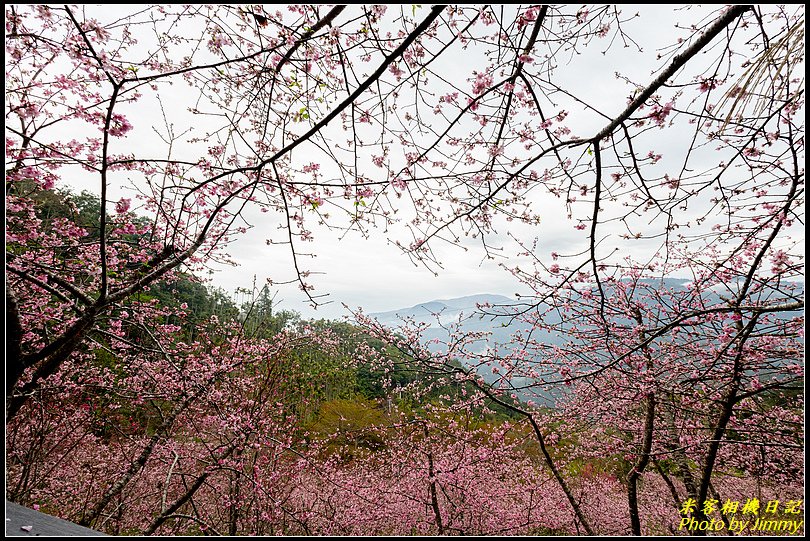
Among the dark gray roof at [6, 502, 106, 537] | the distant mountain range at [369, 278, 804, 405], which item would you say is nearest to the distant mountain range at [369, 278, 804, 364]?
the distant mountain range at [369, 278, 804, 405]

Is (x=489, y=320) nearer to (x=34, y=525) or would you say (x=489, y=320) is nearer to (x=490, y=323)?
(x=490, y=323)

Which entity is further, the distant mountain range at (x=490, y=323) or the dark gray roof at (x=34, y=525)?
the distant mountain range at (x=490, y=323)

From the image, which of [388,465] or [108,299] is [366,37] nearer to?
[108,299]

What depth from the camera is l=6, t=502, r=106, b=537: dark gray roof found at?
88 cm

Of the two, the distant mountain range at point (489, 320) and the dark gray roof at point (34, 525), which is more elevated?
the distant mountain range at point (489, 320)

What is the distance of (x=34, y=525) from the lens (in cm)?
95

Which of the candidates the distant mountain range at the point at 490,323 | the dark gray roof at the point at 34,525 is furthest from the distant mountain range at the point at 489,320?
the dark gray roof at the point at 34,525

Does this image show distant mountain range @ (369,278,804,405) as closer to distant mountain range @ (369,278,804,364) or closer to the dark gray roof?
distant mountain range @ (369,278,804,364)

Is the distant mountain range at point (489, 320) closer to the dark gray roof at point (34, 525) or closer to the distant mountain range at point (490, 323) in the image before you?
the distant mountain range at point (490, 323)

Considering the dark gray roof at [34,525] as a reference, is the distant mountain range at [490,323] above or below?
above

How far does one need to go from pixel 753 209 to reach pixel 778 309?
3.67ft

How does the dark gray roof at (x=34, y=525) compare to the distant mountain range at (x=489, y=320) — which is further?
the distant mountain range at (x=489, y=320)

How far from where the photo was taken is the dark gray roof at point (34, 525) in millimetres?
882

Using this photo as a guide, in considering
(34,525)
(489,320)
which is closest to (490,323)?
(489,320)
